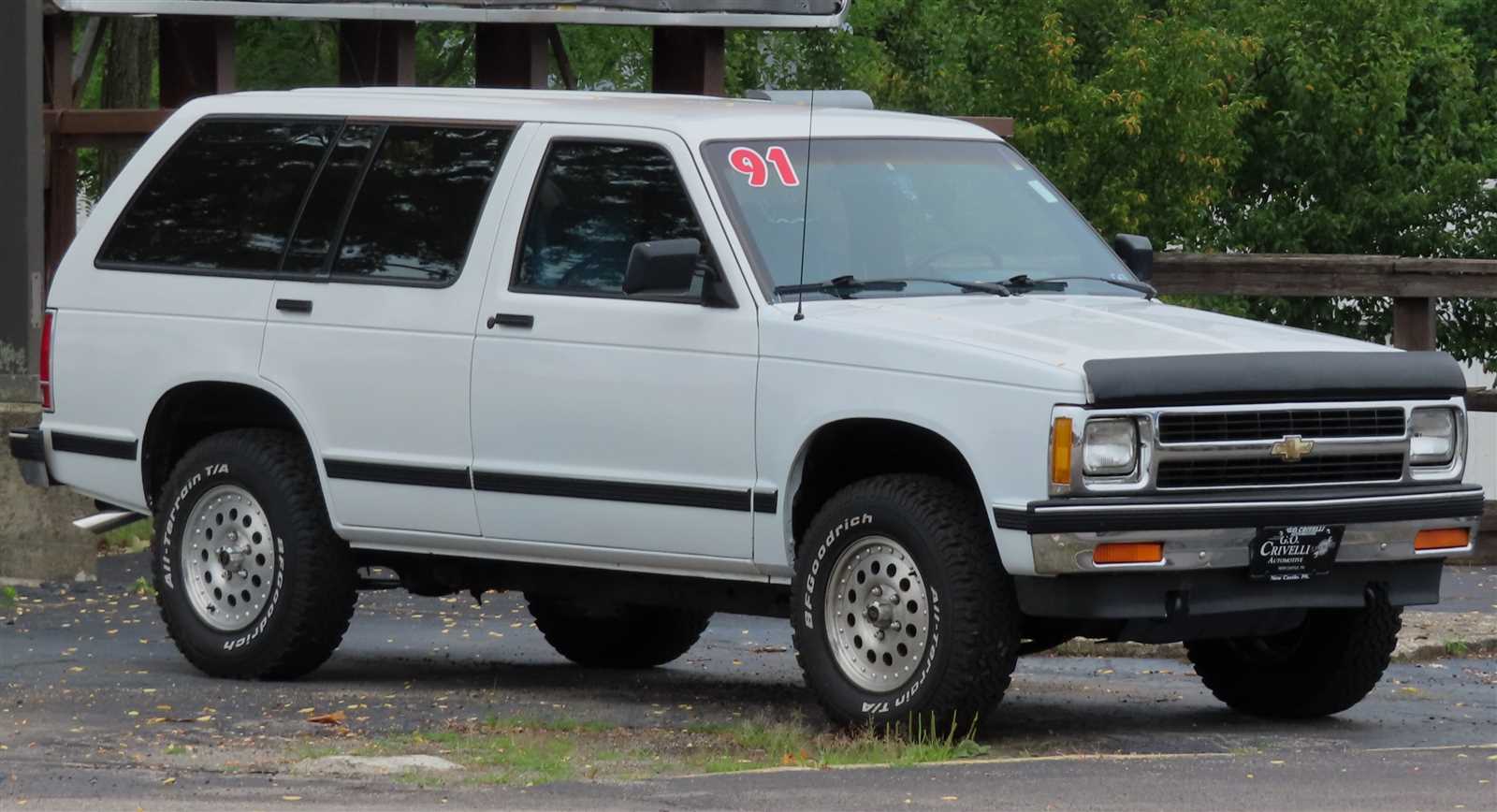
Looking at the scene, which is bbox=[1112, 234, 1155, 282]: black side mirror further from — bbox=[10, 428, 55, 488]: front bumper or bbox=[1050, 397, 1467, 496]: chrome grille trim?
bbox=[10, 428, 55, 488]: front bumper

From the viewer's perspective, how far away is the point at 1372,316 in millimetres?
29703

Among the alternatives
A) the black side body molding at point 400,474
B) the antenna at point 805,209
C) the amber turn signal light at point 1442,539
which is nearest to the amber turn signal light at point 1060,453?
the antenna at point 805,209

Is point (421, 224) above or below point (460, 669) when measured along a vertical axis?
above

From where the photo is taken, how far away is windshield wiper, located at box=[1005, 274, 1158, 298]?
9.06 meters

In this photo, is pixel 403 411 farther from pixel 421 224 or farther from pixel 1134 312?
pixel 1134 312

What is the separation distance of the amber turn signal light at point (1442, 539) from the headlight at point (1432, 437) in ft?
0.65

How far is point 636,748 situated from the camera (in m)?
8.28

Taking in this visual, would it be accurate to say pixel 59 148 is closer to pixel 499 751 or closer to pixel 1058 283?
pixel 1058 283

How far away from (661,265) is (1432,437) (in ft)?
7.48

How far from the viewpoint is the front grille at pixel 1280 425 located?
791 cm

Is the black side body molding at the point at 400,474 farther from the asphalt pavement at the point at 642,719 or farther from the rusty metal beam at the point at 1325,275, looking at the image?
the rusty metal beam at the point at 1325,275

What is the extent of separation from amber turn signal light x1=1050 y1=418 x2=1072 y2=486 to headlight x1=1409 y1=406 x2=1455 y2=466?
48.2 inches

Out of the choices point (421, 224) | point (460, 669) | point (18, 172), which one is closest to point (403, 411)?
point (421, 224)

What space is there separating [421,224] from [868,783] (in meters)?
3.01
